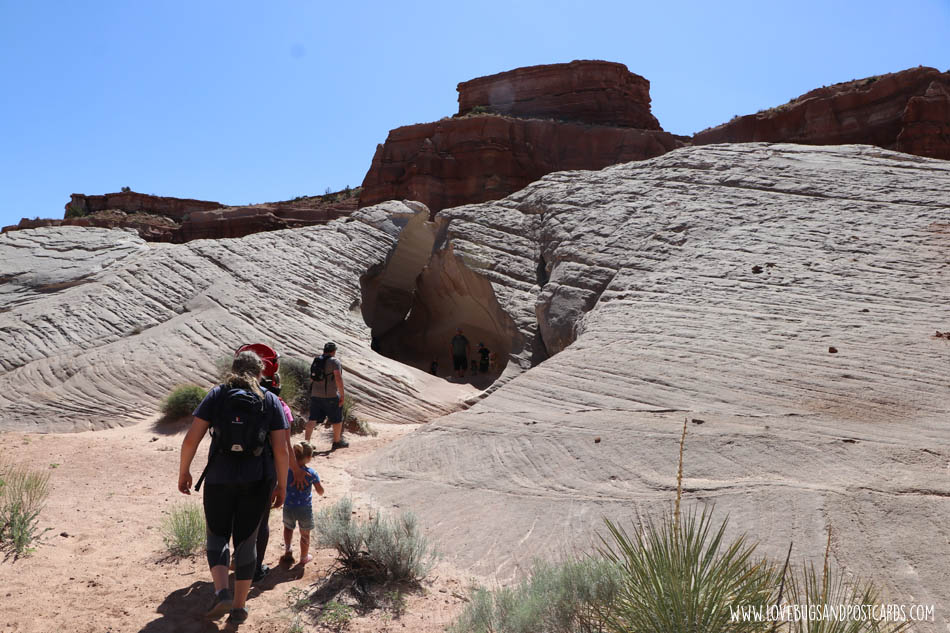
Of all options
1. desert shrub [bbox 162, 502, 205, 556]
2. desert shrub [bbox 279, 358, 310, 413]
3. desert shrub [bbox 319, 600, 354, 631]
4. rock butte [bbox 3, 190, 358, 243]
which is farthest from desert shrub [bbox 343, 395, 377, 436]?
rock butte [bbox 3, 190, 358, 243]

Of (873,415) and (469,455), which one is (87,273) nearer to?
(469,455)

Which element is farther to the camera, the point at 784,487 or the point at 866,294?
the point at 866,294

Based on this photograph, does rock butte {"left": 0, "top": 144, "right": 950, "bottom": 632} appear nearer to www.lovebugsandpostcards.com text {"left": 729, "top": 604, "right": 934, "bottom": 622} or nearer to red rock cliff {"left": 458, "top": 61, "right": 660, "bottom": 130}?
www.lovebugsandpostcards.com text {"left": 729, "top": 604, "right": 934, "bottom": 622}

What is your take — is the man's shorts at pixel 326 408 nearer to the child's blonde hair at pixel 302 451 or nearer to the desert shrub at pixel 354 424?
the desert shrub at pixel 354 424

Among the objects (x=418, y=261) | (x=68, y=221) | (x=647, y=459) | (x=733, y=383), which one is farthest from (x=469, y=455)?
(x=68, y=221)

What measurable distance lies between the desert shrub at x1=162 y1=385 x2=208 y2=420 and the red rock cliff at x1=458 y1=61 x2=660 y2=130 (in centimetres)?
4325

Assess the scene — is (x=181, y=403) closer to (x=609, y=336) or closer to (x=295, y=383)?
(x=295, y=383)

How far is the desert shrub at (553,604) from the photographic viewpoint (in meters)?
3.81

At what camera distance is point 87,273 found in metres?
14.9

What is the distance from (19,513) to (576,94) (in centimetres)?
5050

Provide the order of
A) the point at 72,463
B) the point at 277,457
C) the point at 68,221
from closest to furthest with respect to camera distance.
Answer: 1. the point at 277,457
2. the point at 72,463
3. the point at 68,221

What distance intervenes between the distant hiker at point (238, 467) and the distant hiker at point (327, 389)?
550cm

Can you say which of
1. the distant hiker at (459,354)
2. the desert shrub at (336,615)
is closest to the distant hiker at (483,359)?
the distant hiker at (459,354)

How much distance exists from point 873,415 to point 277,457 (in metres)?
5.33
